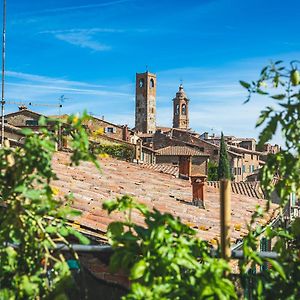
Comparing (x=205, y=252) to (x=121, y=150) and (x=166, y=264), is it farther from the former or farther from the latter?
(x=121, y=150)

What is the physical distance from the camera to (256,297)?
7.41 feet

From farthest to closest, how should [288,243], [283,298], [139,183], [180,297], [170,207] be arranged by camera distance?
[139,183] → [170,207] → [288,243] → [283,298] → [180,297]

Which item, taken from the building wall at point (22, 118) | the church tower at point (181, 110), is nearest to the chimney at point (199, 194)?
the building wall at point (22, 118)

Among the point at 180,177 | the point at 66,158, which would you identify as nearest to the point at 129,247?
the point at 66,158

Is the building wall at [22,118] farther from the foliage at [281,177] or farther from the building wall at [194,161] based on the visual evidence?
the foliage at [281,177]

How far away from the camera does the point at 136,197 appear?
664 cm

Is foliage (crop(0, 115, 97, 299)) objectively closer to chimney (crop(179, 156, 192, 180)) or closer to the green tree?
the green tree

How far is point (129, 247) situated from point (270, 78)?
109cm

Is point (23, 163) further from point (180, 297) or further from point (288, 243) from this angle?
point (288, 243)

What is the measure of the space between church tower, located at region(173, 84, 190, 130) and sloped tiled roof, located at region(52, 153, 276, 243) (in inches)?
3396

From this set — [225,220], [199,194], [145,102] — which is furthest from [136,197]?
[145,102]

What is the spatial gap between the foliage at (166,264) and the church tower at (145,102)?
83.7 m

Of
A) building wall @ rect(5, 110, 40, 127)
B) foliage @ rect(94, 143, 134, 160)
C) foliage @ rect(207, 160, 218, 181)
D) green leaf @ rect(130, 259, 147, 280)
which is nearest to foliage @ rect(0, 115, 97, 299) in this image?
green leaf @ rect(130, 259, 147, 280)

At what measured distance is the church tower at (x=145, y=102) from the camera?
87.1m
